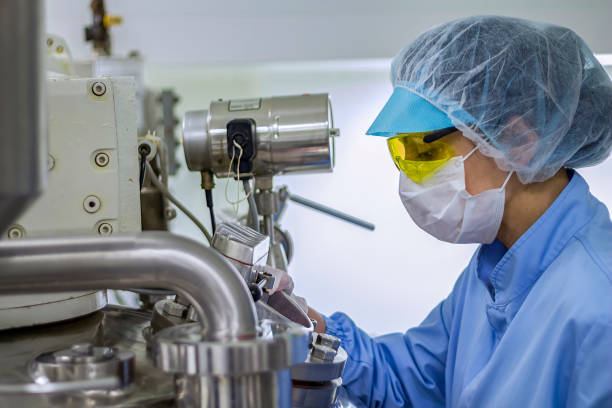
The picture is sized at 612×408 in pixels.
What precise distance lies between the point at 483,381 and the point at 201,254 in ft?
1.98

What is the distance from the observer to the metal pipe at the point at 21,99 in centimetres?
32

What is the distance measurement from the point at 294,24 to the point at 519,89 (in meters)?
1.61

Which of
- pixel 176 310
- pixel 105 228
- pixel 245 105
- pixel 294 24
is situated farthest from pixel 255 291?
pixel 294 24

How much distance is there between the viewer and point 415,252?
240 cm

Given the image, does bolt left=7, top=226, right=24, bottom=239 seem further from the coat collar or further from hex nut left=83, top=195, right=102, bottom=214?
the coat collar

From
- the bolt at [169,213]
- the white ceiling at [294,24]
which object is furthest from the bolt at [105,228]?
the white ceiling at [294,24]


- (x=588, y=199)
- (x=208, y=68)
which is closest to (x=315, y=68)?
(x=208, y=68)

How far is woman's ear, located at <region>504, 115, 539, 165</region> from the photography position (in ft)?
3.05

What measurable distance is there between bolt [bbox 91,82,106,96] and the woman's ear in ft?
1.95

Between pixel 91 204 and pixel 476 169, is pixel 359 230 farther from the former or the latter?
pixel 91 204

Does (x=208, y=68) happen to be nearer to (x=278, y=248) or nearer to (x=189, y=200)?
(x=189, y=200)

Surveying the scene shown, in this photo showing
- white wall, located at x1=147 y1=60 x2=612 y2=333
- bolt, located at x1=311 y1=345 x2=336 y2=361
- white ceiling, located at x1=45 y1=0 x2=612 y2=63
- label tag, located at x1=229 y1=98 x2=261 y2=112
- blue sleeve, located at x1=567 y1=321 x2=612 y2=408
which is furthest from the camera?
white wall, located at x1=147 y1=60 x2=612 y2=333

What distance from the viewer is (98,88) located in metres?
0.71

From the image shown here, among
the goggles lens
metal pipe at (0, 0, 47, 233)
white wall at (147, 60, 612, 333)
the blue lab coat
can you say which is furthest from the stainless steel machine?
white wall at (147, 60, 612, 333)
